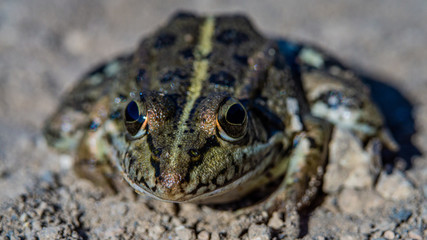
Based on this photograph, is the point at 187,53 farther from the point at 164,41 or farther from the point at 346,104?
the point at 346,104

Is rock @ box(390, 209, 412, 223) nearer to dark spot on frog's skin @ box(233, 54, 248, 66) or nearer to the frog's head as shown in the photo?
the frog's head

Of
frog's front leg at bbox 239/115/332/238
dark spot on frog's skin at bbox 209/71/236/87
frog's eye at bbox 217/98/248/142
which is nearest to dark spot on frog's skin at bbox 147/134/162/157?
frog's eye at bbox 217/98/248/142

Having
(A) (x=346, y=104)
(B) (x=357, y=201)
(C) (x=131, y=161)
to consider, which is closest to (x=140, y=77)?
(C) (x=131, y=161)

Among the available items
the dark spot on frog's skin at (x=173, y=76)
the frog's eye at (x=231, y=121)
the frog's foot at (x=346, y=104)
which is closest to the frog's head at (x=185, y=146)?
the frog's eye at (x=231, y=121)

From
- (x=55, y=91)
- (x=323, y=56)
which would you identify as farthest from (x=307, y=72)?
(x=55, y=91)

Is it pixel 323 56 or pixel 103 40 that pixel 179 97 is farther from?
pixel 103 40
